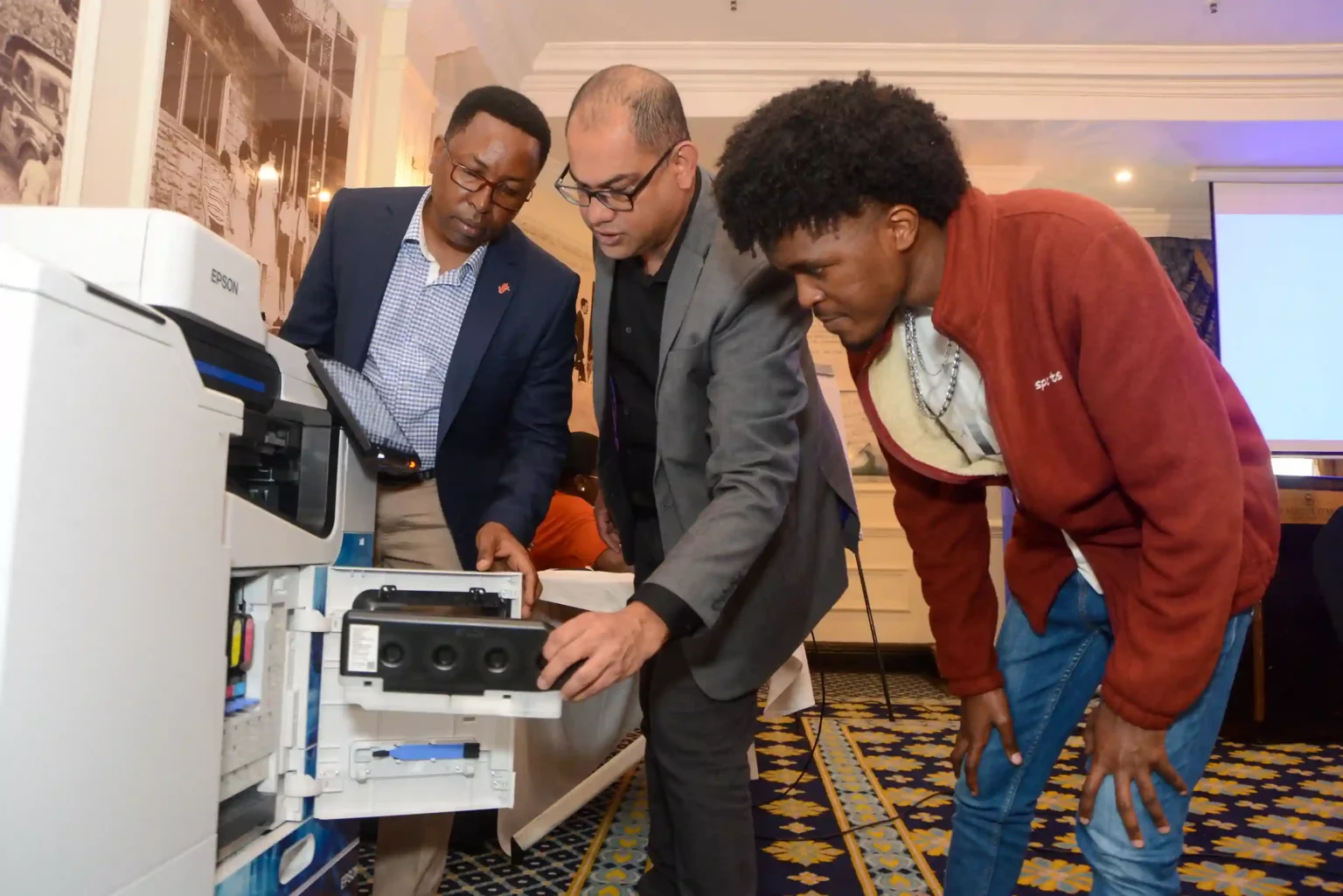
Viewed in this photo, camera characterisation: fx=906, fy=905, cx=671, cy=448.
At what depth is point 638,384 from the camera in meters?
1.37

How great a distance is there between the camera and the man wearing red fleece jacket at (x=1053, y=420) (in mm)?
809

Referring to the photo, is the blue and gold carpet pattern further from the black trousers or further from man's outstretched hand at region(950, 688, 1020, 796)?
man's outstretched hand at region(950, 688, 1020, 796)

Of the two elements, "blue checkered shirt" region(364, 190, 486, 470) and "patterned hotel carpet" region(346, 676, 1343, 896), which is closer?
"blue checkered shirt" region(364, 190, 486, 470)

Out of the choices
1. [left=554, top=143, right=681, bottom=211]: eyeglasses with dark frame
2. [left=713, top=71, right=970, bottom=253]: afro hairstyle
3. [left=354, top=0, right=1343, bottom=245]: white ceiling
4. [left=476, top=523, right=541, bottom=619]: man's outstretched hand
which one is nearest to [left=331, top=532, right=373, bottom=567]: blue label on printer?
[left=476, top=523, right=541, bottom=619]: man's outstretched hand

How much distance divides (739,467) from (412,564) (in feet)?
1.90

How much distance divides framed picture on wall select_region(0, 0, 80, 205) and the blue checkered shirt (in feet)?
1.89

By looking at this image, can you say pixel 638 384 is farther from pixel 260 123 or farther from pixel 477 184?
pixel 260 123

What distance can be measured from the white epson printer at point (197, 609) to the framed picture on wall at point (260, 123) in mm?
998

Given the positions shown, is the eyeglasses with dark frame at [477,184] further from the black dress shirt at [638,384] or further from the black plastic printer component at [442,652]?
the black plastic printer component at [442,652]

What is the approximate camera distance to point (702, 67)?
3941mm

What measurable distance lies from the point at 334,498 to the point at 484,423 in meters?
0.40

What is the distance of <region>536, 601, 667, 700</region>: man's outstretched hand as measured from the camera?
0.84 meters

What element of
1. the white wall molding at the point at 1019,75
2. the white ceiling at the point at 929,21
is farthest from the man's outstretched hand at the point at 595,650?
the white wall molding at the point at 1019,75

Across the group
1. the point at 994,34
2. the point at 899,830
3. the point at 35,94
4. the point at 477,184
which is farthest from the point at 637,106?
the point at 994,34
